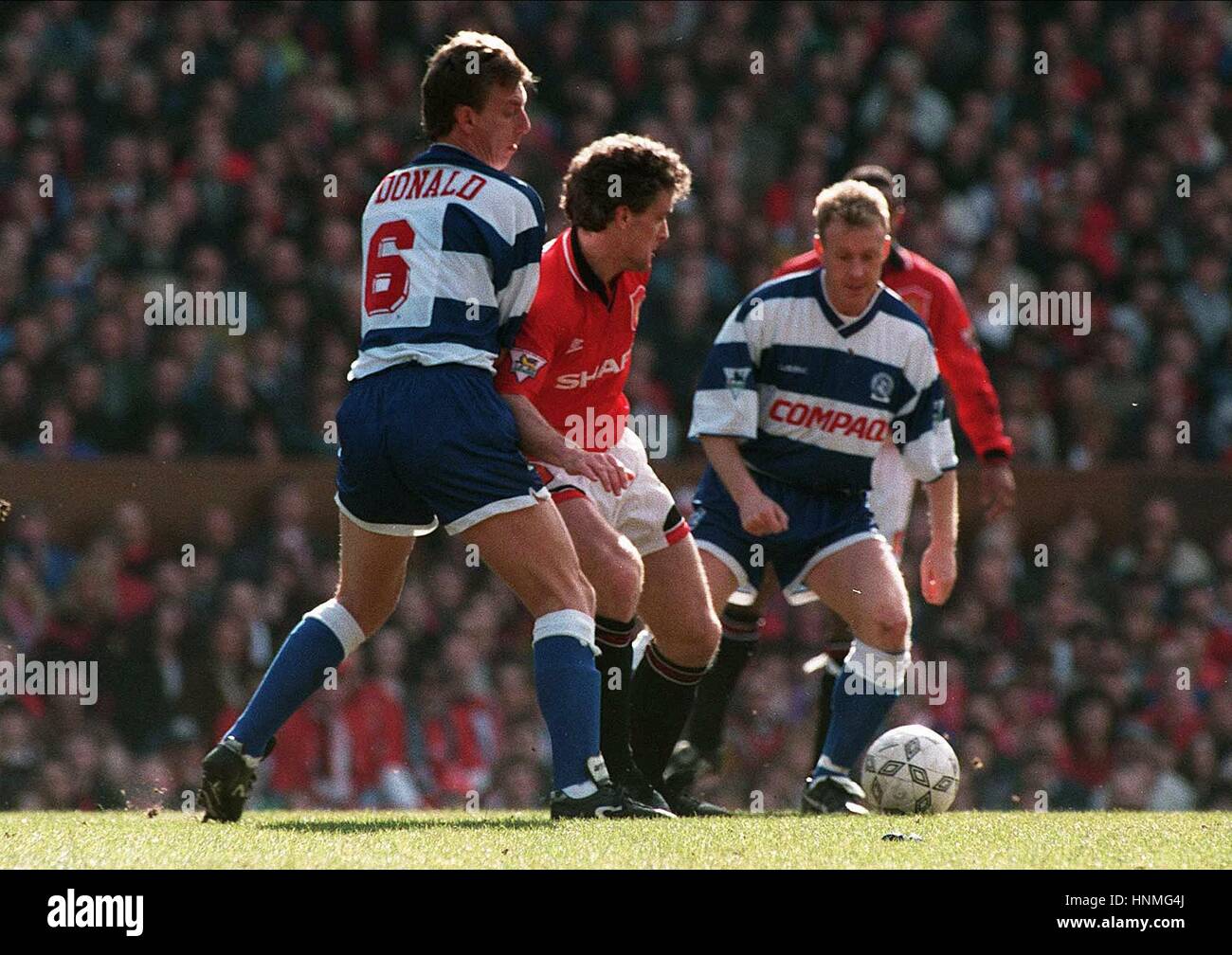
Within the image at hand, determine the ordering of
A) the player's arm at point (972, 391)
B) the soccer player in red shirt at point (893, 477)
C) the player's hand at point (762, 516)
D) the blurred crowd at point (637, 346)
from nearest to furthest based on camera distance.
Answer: the player's hand at point (762, 516) → the soccer player in red shirt at point (893, 477) → the player's arm at point (972, 391) → the blurred crowd at point (637, 346)

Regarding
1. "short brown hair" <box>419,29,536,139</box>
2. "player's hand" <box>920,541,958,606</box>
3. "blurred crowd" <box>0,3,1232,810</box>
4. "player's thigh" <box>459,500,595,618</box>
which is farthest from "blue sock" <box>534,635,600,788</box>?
"blurred crowd" <box>0,3,1232,810</box>

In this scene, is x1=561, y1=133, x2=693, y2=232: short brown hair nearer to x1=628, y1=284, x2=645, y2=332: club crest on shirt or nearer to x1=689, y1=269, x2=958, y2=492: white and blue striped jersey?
x1=628, y1=284, x2=645, y2=332: club crest on shirt

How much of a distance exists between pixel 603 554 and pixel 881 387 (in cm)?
151

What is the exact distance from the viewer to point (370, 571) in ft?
18.1

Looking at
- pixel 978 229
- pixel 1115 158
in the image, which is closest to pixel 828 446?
pixel 978 229

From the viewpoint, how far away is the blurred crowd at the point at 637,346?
10391 millimetres

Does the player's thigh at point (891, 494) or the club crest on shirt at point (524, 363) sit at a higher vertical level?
the club crest on shirt at point (524, 363)

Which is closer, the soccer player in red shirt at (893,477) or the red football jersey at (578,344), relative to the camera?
the red football jersey at (578,344)

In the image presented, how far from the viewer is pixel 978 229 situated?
13.7 metres

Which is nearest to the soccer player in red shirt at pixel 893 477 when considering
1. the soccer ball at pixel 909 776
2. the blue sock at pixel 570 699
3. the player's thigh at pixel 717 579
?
the player's thigh at pixel 717 579

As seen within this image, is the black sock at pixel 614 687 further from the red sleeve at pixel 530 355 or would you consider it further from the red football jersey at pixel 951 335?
the red football jersey at pixel 951 335

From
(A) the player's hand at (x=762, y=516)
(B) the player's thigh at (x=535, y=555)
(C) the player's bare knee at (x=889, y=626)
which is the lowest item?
(C) the player's bare knee at (x=889, y=626)

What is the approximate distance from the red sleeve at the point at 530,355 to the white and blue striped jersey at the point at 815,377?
43.5 inches

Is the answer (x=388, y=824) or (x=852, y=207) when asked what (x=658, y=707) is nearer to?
(x=388, y=824)
